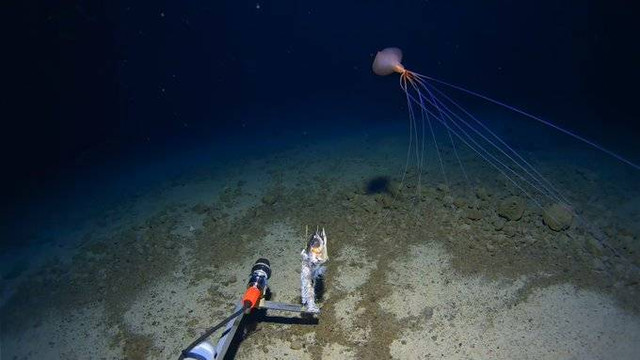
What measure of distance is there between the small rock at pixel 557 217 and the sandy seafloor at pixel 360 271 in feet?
0.32

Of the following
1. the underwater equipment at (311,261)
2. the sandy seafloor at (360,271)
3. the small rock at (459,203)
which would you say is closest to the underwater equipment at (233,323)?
the underwater equipment at (311,261)

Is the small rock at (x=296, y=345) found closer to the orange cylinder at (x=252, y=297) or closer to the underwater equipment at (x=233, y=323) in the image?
the underwater equipment at (x=233, y=323)

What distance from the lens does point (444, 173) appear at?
7777 mm

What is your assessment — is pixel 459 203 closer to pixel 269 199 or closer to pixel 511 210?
pixel 511 210

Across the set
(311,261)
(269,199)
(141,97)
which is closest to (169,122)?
(141,97)

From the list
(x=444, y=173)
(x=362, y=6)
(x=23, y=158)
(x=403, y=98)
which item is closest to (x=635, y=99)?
(x=403, y=98)

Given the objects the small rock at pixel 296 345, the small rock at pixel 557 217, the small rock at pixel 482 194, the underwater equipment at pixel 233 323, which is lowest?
the small rock at pixel 296 345

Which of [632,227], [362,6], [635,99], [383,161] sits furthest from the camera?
[362,6]

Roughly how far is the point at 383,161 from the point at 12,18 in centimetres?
1855

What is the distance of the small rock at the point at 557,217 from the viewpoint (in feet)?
17.7

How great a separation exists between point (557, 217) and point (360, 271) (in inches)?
123

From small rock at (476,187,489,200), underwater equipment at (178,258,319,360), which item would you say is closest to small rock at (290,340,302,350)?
underwater equipment at (178,258,319,360)

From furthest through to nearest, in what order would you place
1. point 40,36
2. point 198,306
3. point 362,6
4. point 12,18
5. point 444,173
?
point 362,6 < point 40,36 < point 12,18 < point 444,173 < point 198,306

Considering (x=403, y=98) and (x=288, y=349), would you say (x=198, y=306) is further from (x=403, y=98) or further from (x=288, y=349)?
(x=403, y=98)
